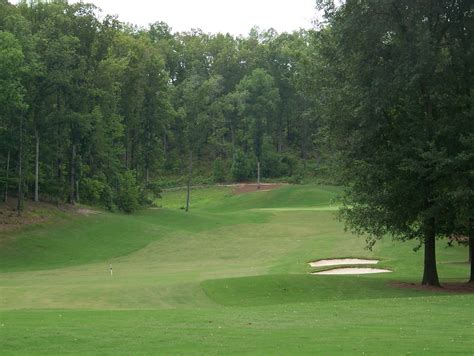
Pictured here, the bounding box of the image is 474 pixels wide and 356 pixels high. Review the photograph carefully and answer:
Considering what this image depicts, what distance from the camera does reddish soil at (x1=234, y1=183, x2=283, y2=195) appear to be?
3533 inches

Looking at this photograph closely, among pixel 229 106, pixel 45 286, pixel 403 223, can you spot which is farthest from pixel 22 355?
pixel 229 106

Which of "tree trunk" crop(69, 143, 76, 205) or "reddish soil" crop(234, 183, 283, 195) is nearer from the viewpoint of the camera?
"tree trunk" crop(69, 143, 76, 205)

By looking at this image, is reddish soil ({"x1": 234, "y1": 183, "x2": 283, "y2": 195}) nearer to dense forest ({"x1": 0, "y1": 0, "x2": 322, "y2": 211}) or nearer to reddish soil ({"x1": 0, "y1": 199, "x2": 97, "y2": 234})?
dense forest ({"x1": 0, "y1": 0, "x2": 322, "y2": 211})

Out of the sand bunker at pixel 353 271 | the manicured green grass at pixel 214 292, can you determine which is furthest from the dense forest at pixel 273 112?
the manicured green grass at pixel 214 292

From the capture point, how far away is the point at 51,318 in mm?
17641

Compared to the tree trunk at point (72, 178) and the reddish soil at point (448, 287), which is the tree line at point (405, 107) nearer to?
the reddish soil at point (448, 287)

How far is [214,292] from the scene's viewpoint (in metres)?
25.2

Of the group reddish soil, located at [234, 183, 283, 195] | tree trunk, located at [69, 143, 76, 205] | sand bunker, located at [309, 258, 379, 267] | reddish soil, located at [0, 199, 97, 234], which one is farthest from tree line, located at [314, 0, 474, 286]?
reddish soil, located at [234, 183, 283, 195]

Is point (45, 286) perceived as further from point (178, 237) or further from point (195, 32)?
point (195, 32)

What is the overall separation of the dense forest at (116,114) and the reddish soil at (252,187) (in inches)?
164

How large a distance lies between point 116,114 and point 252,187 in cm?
3241

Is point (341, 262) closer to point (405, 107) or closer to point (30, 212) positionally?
point (405, 107)

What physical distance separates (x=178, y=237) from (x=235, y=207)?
3074 centimetres

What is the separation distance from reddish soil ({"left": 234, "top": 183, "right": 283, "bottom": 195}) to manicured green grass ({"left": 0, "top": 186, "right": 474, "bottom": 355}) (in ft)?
91.5
